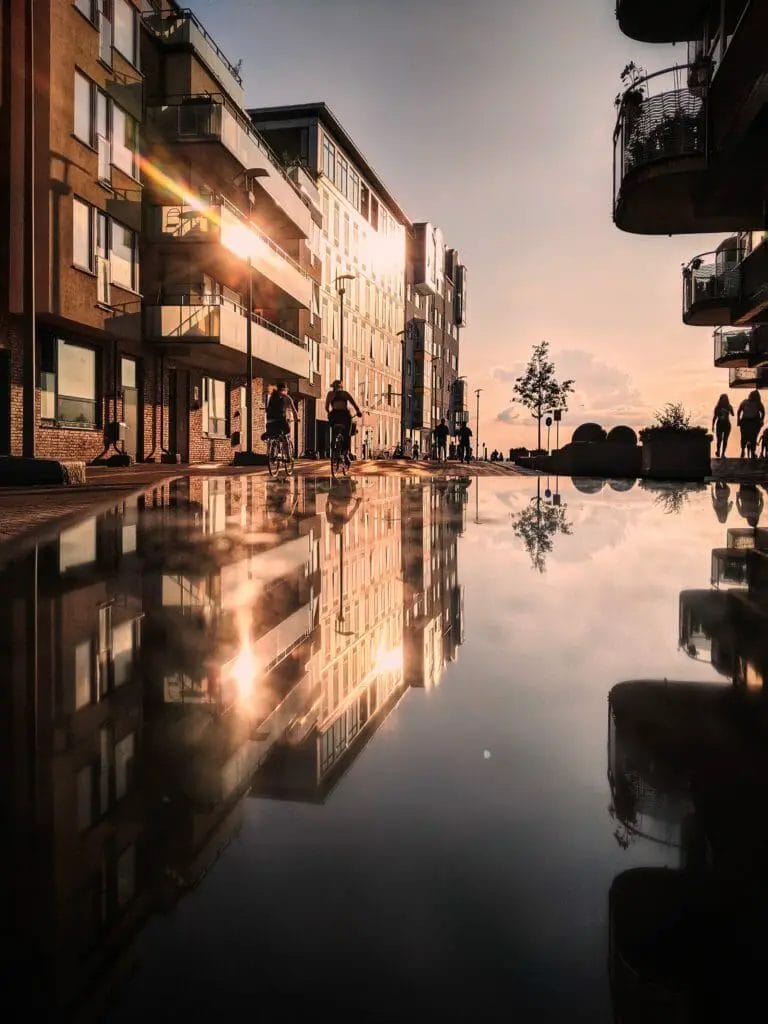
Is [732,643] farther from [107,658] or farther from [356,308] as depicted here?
[356,308]

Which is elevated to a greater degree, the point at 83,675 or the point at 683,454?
the point at 683,454

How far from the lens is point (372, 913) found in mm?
1629

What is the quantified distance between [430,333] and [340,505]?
90.0 m

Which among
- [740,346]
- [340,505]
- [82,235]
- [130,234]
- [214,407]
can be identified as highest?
[130,234]

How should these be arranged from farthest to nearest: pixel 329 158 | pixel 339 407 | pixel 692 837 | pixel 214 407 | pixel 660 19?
pixel 329 158 → pixel 214 407 → pixel 339 407 → pixel 660 19 → pixel 692 837

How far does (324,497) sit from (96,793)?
12525mm

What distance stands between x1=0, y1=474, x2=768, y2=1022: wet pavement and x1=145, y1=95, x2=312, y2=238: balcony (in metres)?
30.4

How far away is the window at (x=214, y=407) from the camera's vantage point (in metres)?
38.2

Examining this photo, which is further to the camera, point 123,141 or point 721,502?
point 123,141

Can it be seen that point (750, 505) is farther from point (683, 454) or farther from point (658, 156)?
point (683, 454)

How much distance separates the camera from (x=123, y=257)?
30.2 meters

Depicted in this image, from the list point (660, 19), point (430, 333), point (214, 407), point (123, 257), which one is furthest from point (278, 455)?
point (430, 333)

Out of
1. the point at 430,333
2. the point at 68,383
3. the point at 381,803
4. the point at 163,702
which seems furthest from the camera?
the point at 430,333

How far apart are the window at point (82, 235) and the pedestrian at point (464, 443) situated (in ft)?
94.4
